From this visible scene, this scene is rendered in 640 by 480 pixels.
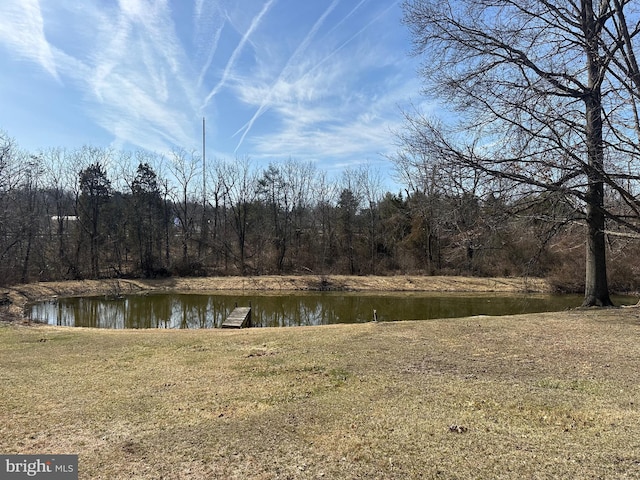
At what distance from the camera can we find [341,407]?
4.35 meters

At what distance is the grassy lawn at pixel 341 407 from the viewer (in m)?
3.16

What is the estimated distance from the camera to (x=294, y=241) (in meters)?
38.1

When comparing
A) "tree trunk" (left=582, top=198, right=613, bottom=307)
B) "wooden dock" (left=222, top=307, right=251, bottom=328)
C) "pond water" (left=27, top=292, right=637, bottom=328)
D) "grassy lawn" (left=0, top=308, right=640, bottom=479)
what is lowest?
"pond water" (left=27, top=292, right=637, bottom=328)

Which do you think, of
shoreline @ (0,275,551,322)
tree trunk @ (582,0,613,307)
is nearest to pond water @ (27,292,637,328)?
shoreline @ (0,275,551,322)

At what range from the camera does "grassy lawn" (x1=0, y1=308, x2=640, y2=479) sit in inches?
124

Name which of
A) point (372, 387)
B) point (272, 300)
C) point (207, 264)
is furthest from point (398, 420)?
point (207, 264)

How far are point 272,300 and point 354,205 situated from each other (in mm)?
15402

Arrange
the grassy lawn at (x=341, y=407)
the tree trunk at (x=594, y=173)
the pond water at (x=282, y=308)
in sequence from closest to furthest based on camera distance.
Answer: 1. the grassy lawn at (x=341, y=407)
2. the tree trunk at (x=594, y=173)
3. the pond water at (x=282, y=308)

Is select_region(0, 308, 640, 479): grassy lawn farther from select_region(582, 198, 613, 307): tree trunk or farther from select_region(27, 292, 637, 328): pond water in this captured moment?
select_region(27, 292, 637, 328): pond water

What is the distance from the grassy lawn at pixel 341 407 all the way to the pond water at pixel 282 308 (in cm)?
1099

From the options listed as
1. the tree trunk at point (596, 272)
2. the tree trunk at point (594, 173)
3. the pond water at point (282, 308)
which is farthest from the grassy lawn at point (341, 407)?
the pond water at point (282, 308)

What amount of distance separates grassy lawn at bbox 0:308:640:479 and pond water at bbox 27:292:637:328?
11.0 metres

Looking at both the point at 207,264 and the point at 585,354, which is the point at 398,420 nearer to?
the point at 585,354

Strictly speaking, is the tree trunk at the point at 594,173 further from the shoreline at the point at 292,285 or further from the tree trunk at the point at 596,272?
the shoreline at the point at 292,285
